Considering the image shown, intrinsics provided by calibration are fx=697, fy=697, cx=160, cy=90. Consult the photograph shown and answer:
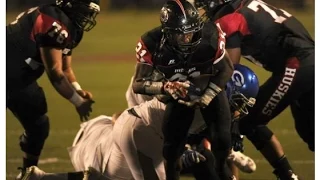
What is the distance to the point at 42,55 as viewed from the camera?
3.04 m

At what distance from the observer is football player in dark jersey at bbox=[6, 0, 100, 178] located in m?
3.04

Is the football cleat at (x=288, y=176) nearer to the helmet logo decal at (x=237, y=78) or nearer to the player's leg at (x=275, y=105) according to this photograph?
the player's leg at (x=275, y=105)

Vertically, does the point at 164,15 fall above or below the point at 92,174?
above

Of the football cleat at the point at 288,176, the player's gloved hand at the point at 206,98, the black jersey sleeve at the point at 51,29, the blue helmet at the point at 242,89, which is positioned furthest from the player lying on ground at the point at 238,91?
the black jersey sleeve at the point at 51,29

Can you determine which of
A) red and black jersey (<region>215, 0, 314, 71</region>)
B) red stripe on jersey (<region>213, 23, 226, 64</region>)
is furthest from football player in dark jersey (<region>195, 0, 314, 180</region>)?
red stripe on jersey (<region>213, 23, 226, 64</region>)

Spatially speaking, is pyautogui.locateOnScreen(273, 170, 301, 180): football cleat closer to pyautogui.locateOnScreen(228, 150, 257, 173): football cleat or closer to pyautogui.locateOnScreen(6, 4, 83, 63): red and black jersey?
pyautogui.locateOnScreen(228, 150, 257, 173): football cleat

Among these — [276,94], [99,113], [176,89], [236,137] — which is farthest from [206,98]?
[99,113]

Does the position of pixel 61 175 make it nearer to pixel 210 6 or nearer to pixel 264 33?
pixel 210 6

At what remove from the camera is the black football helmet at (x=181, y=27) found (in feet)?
8.38

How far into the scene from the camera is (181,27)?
8.37 ft

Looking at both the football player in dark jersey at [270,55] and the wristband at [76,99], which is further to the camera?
the wristband at [76,99]

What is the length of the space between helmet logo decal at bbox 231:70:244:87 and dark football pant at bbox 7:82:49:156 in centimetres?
93

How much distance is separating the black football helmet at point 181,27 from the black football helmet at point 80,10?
0.58 meters

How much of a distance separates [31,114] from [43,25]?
0.43 meters
